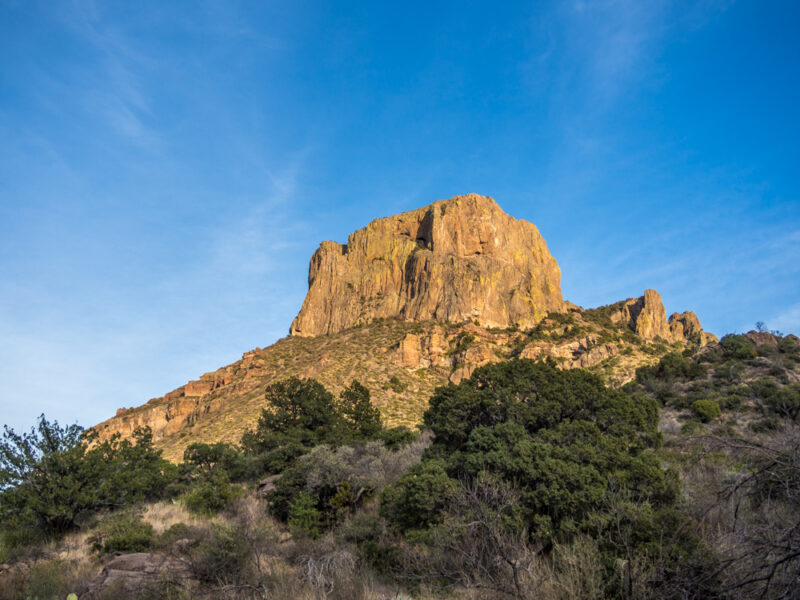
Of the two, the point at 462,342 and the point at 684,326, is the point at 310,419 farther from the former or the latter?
the point at 684,326

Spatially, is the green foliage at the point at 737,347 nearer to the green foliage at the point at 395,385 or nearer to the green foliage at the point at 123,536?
the green foliage at the point at 395,385

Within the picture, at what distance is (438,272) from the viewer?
300 ft

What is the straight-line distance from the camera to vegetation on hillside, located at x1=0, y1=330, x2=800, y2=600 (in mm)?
6211

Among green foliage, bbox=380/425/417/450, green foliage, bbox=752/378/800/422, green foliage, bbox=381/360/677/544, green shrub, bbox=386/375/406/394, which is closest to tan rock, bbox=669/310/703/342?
green shrub, bbox=386/375/406/394

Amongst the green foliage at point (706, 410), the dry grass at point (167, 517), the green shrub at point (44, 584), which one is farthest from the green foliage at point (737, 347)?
the green shrub at point (44, 584)

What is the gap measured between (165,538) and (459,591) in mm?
8658

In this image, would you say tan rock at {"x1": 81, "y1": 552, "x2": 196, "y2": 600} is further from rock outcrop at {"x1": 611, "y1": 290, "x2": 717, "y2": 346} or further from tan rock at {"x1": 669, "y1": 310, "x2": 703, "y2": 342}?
tan rock at {"x1": 669, "y1": 310, "x2": 703, "y2": 342}

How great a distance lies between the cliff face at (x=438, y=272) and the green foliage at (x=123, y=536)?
74.8 m

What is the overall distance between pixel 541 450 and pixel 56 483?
45.4 ft

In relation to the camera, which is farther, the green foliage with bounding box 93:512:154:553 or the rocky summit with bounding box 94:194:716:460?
the rocky summit with bounding box 94:194:716:460

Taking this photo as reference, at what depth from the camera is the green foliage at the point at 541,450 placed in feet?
33.7

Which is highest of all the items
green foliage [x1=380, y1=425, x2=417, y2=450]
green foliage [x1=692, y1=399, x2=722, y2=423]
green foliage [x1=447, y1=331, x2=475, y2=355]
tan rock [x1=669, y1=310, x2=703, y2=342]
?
tan rock [x1=669, y1=310, x2=703, y2=342]

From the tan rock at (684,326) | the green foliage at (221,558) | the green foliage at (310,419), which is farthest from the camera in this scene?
the tan rock at (684,326)

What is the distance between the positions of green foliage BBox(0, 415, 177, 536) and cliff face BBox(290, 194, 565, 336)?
73.3 m
